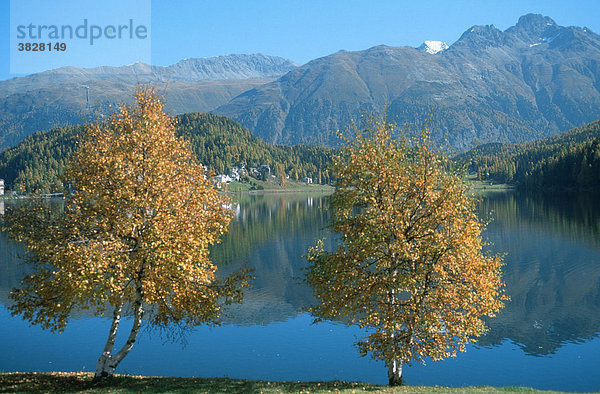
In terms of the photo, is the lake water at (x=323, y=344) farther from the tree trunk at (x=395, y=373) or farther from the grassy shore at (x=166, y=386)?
the tree trunk at (x=395, y=373)

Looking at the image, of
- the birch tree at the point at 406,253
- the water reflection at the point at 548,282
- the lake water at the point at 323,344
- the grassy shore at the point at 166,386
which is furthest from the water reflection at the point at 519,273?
the grassy shore at the point at 166,386

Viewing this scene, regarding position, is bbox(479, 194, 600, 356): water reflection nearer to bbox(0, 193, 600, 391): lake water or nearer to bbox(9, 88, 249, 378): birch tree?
bbox(0, 193, 600, 391): lake water

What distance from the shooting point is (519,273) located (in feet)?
233

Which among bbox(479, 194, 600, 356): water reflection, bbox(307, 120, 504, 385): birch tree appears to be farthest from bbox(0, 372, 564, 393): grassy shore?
bbox(479, 194, 600, 356): water reflection

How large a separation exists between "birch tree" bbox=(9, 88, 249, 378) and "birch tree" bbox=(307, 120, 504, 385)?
7584mm

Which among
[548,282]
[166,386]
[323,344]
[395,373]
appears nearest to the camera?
[166,386]

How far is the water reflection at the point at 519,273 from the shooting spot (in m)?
48.3

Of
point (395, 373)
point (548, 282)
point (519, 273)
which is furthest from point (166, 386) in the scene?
point (519, 273)

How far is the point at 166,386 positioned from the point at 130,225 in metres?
10.1

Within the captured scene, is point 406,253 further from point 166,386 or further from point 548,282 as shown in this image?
point 548,282

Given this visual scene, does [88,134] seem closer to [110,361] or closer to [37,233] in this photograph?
[37,233]

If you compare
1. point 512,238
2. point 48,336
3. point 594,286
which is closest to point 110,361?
point 48,336

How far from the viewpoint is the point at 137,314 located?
2758 cm

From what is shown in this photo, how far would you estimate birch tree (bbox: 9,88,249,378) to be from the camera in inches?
926
